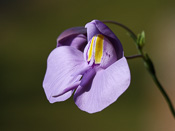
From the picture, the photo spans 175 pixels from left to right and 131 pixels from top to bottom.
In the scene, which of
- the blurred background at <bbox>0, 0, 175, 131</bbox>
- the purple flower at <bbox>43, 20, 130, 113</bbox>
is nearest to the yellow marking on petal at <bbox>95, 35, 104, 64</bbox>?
the purple flower at <bbox>43, 20, 130, 113</bbox>

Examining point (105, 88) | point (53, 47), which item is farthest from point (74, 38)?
point (53, 47)

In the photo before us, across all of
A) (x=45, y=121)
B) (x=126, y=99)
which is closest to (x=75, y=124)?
(x=45, y=121)

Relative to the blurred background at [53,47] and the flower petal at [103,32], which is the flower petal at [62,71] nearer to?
the flower petal at [103,32]

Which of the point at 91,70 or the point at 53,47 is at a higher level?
the point at 91,70

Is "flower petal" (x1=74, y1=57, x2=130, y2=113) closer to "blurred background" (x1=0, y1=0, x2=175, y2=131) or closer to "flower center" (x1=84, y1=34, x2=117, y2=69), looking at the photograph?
"flower center" (x1=84, y1=34, x2=117, y2=69)

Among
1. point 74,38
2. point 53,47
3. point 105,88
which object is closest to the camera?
point 105,88

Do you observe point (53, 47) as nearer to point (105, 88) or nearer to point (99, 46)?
point (99, 46)
